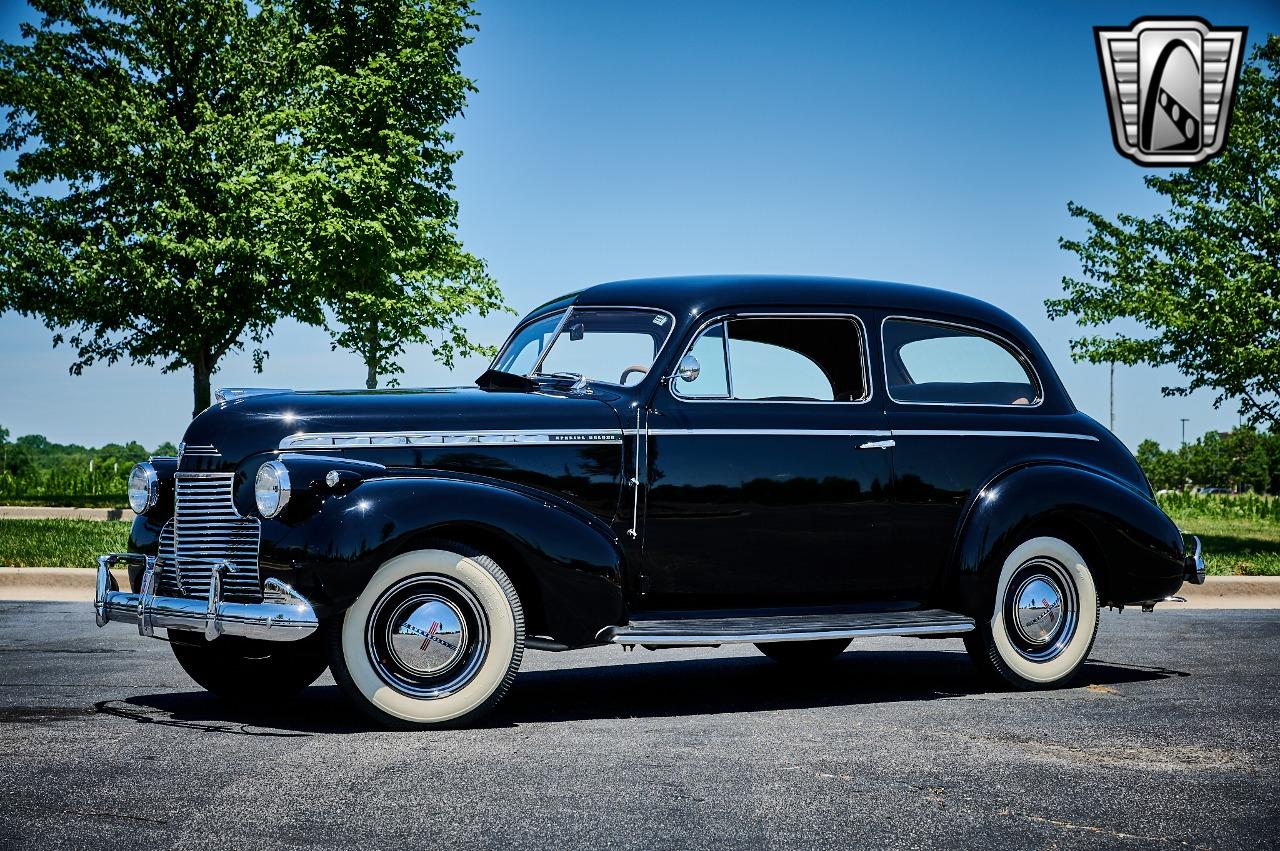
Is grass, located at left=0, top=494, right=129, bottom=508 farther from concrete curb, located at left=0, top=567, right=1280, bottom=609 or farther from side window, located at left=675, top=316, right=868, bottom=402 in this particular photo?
side window, located at left=675, top=316, right=868, bottom=402

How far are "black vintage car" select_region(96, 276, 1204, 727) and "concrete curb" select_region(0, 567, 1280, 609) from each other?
5558 mm

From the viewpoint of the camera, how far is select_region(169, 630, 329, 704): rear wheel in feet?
21.4

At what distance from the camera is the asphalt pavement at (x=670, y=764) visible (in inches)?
157

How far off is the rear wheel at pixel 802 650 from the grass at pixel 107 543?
6519 millimetres

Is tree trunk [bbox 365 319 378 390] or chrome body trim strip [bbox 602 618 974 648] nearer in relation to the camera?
chrome body trim strip [bbox 602 618 974 648]

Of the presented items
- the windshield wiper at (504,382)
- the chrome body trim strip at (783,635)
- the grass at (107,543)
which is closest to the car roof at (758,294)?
the windshield wiper at (504,382)

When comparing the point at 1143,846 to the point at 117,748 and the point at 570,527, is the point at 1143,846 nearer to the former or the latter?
the point at 570,527

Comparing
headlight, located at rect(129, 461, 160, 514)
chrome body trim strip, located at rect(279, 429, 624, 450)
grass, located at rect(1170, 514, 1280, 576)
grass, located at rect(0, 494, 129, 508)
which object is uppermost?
chrome body trim strip, located at rect(279, 429, 624, 450)

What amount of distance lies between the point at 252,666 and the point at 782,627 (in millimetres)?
2688

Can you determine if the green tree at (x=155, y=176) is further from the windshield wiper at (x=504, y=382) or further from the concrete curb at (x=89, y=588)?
the windshield wiper at (x=504, y=382)

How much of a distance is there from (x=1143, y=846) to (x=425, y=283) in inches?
913

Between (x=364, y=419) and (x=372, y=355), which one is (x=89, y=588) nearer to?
(x=364, y=419)

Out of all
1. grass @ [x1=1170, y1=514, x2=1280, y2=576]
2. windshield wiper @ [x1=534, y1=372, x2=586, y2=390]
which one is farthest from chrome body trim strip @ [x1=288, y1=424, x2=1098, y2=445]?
grass @ [x1=1170, y1=514, x2=1280, y2=576]

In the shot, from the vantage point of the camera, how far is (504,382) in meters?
A: 6.80
